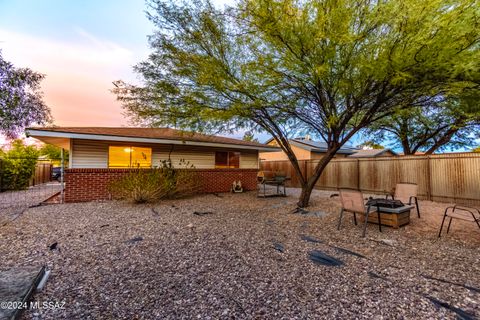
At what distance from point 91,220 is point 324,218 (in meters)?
6.04

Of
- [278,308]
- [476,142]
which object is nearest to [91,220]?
[278,308]

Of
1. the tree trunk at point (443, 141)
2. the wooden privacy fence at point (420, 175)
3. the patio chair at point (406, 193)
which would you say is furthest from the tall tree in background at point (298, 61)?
the tree trunk at point (443, 141)

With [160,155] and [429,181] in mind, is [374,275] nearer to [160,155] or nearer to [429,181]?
[429,181]

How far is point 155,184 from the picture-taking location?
313 inches

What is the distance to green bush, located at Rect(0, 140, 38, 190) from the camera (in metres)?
11.0

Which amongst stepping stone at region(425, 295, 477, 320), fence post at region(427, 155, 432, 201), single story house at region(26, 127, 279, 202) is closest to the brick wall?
single story house at region(26, 127, 279, 202)

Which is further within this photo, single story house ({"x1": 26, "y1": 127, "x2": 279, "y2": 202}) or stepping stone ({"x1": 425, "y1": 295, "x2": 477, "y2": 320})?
single story house ({"x1": 26, "y1": 127, "x2": 279, "y2": 202})

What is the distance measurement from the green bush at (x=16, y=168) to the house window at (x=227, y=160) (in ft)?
32.7

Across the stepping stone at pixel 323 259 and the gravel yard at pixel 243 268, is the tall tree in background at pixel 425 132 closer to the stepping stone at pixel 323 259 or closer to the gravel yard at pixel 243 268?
the gravel yard at pixel 243 268

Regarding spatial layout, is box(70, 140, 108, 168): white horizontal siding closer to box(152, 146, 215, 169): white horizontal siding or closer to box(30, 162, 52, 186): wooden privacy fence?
box(152, 146, 215, 169): white horizontal siding

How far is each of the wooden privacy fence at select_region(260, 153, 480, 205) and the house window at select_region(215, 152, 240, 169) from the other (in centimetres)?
561

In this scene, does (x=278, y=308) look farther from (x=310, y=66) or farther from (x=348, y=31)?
(x=348, y=31)

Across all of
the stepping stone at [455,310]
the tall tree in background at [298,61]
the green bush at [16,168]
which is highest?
the tall tree in background at [298,61]

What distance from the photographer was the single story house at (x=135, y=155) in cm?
795
